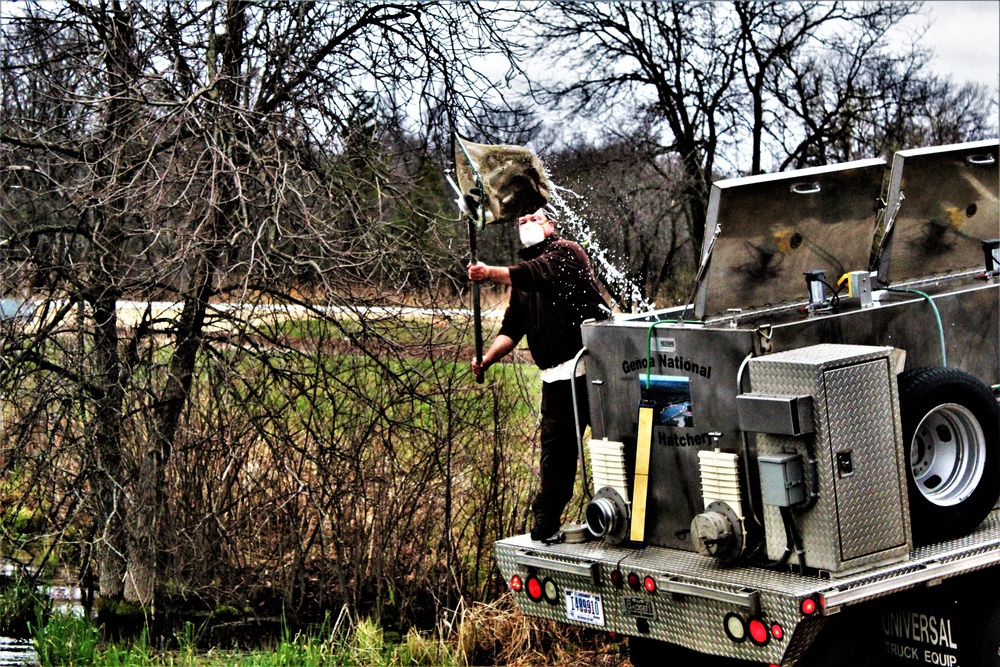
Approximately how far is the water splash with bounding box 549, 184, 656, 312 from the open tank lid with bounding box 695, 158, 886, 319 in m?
2.20

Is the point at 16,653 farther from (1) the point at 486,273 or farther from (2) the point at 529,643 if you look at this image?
(1) the point at 486,273

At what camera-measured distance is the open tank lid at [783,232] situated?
225 inches

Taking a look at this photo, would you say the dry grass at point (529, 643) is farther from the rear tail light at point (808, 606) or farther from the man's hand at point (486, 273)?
the rear tail light at point (808, 606)

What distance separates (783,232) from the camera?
593 cm

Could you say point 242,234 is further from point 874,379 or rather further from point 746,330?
point 874,379

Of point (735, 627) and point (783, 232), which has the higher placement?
point (783, 232)

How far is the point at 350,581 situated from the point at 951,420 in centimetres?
433

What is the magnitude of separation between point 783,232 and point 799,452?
139cm

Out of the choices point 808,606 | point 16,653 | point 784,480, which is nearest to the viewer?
point 808,606

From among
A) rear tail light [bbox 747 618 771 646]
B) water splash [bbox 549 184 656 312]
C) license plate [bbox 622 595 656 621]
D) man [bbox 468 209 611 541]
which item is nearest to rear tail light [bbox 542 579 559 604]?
license plate [bbox 622 595 656 621]

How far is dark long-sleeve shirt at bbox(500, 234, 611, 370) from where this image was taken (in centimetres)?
648

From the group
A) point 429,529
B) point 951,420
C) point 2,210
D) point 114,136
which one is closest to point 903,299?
point 951,420

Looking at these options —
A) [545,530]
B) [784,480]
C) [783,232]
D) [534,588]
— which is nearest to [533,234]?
[783,232]

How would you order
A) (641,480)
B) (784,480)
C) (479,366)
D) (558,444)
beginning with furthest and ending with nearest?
1. (479,366)
2. (558,444)
3. (641,480)
4. (784,480)
